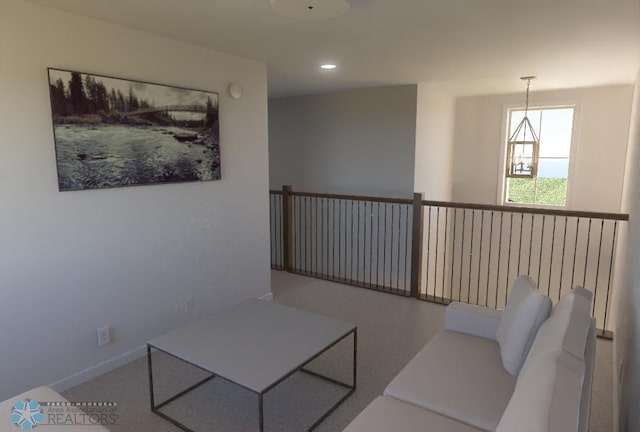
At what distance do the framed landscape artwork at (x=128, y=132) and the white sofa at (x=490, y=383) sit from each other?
2.15 metres

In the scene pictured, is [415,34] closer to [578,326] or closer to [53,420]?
[578,326]

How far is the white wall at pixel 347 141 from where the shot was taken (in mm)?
5148

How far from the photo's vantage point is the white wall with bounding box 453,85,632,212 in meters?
5.25

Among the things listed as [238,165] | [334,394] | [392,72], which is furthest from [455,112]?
[334,394]

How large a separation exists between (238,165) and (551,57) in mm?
2856

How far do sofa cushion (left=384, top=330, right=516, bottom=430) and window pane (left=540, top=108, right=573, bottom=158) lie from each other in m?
4.51

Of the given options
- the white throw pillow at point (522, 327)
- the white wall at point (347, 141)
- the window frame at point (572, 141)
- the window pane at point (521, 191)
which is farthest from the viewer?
the window pane at point (521, 191)

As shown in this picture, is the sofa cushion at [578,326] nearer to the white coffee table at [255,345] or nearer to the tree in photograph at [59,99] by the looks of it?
the white coffee table at [255,345]

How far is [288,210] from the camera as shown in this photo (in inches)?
202

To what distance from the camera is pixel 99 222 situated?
273cm

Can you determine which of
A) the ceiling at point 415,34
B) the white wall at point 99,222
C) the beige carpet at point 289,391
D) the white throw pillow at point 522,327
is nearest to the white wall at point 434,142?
the ceiling at point 415,34

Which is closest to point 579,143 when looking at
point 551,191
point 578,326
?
point 551,191

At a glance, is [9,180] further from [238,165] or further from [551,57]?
[551,57]

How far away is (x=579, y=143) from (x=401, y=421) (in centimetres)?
529
